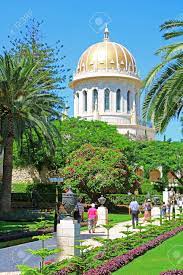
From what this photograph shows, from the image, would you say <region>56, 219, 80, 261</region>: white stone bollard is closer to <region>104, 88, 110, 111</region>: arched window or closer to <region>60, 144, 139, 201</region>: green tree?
<region>60, 144, 139, 201</region>: green tree

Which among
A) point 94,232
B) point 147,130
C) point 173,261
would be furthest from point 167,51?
point 147,130

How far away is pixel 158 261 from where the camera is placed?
12.8m

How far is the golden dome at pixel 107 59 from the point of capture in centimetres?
6888

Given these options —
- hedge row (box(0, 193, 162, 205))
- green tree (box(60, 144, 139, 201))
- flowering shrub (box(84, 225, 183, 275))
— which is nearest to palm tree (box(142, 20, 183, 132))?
flowering shrub (box(84, 225, 183, 275))

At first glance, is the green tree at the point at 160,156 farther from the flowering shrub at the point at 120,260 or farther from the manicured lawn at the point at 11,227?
the flowering shrub at the point at 120,260

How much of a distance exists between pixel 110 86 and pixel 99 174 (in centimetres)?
3626

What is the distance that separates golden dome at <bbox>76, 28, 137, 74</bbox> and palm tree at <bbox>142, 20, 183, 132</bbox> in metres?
54.0

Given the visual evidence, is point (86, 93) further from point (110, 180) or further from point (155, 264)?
point (155, 264)

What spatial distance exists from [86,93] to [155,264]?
59.2 m

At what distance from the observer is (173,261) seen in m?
12.6

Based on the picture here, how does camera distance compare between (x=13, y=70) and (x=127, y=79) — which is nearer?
(x=13, y=70)

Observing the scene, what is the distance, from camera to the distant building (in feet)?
224

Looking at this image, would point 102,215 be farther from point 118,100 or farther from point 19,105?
point 118,100

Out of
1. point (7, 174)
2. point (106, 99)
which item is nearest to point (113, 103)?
point (106, 99)
